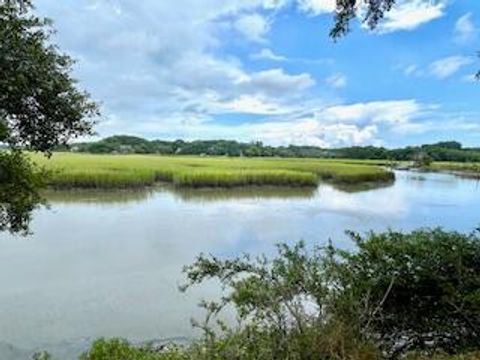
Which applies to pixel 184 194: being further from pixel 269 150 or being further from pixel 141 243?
pixel 269 150

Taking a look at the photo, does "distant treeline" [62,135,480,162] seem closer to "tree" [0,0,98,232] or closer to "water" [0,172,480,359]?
"water" [0,172,480,359]

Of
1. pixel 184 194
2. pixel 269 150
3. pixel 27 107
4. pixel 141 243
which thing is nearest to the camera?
pixel 27 107

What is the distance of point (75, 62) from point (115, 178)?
20.7 m

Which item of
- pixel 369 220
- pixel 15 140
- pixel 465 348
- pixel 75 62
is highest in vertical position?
pixel 75 62

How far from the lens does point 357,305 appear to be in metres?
3.75

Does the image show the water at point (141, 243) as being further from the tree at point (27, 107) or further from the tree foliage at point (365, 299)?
the tree foliage at point (365, 299)

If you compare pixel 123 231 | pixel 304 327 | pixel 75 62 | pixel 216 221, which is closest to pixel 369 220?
pixel 216 221

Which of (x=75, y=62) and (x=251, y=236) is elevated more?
(x=75, y=62)

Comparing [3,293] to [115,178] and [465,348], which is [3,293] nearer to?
[465,348]

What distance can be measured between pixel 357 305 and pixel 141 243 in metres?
10.6

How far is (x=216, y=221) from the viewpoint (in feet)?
57.7

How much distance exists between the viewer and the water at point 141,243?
7832 millimetres

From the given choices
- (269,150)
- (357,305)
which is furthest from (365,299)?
(269,150)

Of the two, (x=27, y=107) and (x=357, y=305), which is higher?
(x=27, y=107)
